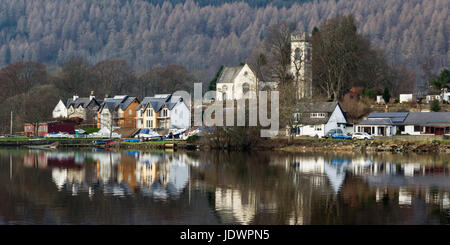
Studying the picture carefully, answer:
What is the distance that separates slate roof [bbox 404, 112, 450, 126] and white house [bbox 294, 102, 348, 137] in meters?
7.93

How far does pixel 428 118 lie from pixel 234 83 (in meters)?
33.8

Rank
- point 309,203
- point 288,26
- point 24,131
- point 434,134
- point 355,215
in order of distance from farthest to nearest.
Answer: point 24,131, point 288,26, point 434,134, point 309,203, point 355,215

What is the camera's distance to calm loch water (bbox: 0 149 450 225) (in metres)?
21.7

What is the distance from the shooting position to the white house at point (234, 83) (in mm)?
90750

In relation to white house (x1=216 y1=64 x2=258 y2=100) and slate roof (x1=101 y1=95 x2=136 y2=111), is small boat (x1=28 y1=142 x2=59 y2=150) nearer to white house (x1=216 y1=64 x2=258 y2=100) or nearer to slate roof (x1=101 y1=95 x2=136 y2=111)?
slate roof (x1=101 y1=95 x2=136 y2=111)

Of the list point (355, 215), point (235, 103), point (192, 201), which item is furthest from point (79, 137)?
point (355, 215)

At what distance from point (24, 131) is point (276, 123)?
149 ft

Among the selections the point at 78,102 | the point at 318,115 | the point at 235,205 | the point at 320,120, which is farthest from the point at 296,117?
the point at 78,102

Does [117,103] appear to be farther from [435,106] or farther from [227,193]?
[227,193]

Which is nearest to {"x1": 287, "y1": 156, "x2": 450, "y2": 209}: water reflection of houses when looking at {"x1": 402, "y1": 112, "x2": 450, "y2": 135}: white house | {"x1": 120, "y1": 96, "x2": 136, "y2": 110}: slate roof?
{"x1": 402, "y1": 112, "x2": 450, "y2": 135}: white house

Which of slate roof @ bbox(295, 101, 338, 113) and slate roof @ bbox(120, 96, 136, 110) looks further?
slate roof @ bbox(120, 96, 136, 110)

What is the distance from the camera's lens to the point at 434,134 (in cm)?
6353

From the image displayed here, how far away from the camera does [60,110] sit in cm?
10156

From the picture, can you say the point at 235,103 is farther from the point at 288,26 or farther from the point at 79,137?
the point at 79,137
